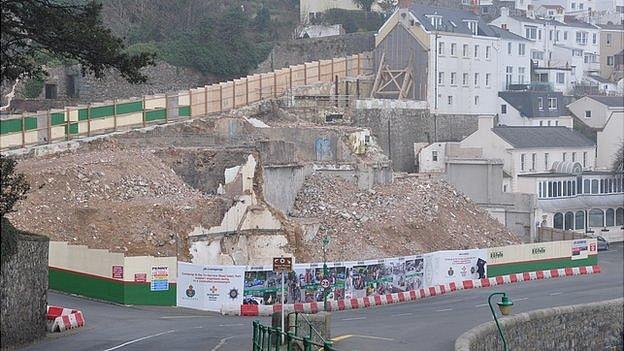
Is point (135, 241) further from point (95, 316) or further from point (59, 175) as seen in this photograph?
point (95, 316)

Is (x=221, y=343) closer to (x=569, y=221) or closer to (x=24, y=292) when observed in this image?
(x=24, y=292)

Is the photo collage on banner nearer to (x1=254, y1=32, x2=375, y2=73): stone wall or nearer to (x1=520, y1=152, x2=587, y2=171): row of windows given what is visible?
(x1=520, y1=152, x2=587, y2=171): row of windows

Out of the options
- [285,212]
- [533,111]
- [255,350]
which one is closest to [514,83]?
[533,111]

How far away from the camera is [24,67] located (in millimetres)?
23281

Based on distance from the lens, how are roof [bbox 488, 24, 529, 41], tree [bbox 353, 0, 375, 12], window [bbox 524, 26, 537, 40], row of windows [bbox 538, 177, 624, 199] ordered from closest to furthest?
row of windows [bbox 538, 177, 624, 199]
roof [bbox 488, 24, 529, 41]
window [bbox 524, 26, 537, 40]
tree [bbox 353, 0, 375, 12]

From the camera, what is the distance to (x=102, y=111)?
185 feet

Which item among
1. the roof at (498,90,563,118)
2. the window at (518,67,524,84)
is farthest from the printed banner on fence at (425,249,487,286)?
the window at (518,67,524,84)

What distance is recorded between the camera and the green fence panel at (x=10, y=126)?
5166cm

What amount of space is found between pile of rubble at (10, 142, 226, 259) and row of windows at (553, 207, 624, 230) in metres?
24.6

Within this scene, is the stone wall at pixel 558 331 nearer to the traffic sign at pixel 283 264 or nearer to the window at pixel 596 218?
the traffic sign at pixel 283 264

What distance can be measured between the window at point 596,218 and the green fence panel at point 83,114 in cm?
2825

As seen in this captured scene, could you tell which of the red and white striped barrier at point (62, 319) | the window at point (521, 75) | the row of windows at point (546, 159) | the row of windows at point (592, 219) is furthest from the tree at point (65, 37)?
the window at point (521, 75)

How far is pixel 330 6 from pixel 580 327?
57.2 metres

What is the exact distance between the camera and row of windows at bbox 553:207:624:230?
67438mm
